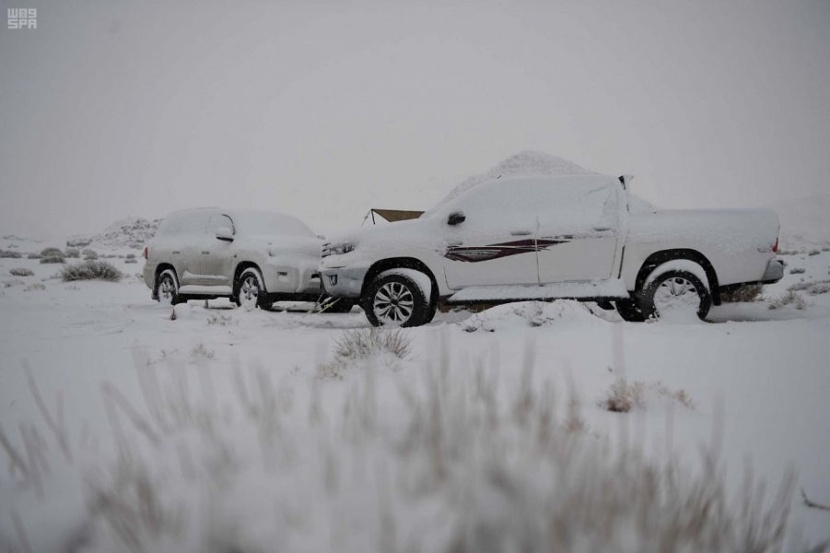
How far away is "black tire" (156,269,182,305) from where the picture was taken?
9258 mm

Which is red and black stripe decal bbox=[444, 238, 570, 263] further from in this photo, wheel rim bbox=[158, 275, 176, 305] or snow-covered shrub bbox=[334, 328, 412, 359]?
wheel rim bbox=[158, 275, 176, 305]

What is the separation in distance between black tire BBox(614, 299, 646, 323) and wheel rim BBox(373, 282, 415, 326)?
2868 millimetres

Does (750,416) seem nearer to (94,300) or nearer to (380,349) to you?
(380,349)

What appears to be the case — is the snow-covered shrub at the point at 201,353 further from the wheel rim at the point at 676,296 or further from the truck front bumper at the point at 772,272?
the truck front bumper at the point at 772,272

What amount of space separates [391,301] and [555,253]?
86.9 inches

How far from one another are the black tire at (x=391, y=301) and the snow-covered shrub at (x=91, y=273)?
11.3 meters

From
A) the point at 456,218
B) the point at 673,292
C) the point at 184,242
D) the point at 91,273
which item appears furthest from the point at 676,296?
the point at 91,273

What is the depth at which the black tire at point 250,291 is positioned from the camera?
7902 mm

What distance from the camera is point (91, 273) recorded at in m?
13.4

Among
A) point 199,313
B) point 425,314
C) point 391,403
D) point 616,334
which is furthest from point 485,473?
point 199,313

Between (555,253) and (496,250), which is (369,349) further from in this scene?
(555,253)

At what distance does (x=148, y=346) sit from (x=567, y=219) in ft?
16.3

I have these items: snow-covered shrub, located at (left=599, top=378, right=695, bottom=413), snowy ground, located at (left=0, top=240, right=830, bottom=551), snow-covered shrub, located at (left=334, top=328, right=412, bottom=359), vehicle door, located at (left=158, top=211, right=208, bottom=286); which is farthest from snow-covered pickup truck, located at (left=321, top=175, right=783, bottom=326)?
vehicle door, located at (left=158, top=211, right=208, bottom=286)

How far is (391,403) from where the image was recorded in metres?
2.30
